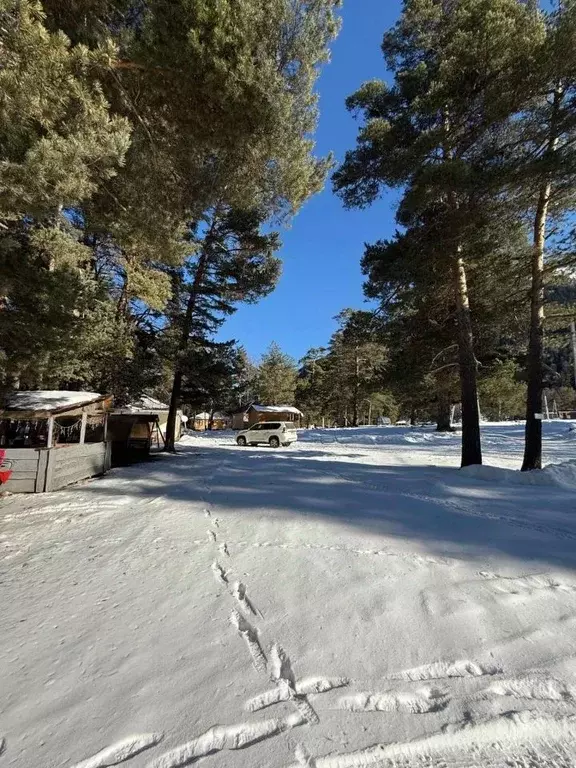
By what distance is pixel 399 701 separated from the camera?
6.63ft

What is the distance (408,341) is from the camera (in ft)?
53.9

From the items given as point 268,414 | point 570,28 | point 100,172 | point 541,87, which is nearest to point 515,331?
point 541,87

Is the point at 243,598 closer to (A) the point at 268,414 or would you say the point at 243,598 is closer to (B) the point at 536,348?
(B) the point at 536,348

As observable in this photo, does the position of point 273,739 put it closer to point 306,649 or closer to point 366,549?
point 306,649

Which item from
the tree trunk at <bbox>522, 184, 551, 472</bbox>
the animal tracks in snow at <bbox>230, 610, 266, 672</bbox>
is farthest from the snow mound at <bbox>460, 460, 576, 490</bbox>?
the animal tracks in snow at <bbox>230, 610, 266, 672</bbox>

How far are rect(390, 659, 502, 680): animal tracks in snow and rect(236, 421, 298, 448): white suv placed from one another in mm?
20685

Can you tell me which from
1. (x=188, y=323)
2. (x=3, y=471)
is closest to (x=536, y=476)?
(x=3, y=471)

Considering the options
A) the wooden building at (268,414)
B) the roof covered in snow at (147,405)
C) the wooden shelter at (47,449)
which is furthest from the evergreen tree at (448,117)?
the wooden building at (268,414)

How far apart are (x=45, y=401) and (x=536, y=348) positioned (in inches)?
471

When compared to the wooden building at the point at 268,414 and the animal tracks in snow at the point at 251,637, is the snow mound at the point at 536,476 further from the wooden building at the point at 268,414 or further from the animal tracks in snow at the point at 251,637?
the wooden building at the point at 268,414

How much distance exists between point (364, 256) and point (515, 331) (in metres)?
5.54

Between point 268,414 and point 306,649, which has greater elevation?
point 268,414

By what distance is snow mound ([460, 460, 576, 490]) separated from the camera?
7742mm

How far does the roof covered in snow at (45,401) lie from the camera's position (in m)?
8.79
